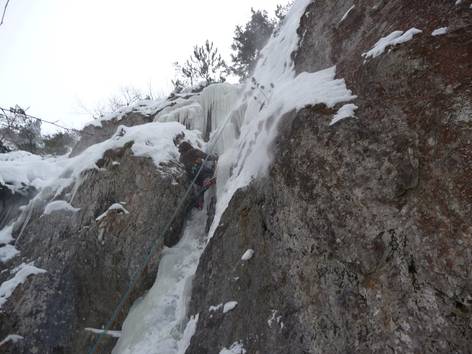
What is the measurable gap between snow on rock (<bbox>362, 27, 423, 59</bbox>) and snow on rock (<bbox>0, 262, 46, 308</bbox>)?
20.5 feet

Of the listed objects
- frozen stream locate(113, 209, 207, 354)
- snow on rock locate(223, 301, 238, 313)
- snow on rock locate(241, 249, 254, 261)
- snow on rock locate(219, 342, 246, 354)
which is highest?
snow on rock locate(241, 249, 254, 261)

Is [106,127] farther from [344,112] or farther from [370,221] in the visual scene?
[370,221]

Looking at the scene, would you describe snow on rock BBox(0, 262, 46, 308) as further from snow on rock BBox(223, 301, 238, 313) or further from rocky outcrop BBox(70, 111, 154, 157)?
rocky outcrop BBox(70, 111, 154, 157)

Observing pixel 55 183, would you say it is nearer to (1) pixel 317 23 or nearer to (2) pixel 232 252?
(2) pixel 232 252

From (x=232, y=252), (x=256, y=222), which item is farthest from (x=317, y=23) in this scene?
(x=232, y=252)

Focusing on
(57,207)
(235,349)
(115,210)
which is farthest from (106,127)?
(235,349)

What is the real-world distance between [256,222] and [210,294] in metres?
1.04

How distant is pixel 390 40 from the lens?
362 centimetres

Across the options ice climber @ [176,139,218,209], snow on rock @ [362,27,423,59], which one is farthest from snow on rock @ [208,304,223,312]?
snow on rock @ [362,27,423,59]

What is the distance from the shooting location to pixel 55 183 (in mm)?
7938

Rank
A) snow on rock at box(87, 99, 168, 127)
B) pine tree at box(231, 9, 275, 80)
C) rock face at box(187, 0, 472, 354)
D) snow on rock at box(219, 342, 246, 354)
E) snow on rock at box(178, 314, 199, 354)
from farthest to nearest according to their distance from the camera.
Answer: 1. pine tree at box(231, 9, 275, 80)
2. snow on rock at box(87, 99, 168, 127)
3. snow on rock at box(178, 314, 199, 354)
4. snow on rock at box(219, 342, 246, 354)
5. rock face at box(187, 0, 472, 354)

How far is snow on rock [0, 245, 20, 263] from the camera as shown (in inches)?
275

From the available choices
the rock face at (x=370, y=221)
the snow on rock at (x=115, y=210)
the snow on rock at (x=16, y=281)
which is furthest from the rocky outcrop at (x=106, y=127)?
the rock face at (x=370, y=221)

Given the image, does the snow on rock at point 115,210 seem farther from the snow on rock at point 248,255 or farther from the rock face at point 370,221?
the snow on rock at point 248,255
